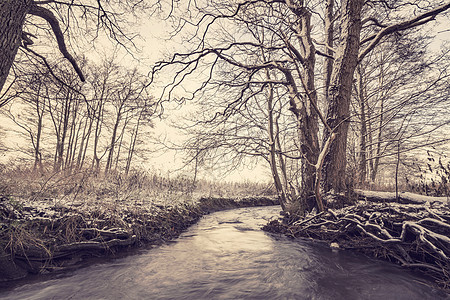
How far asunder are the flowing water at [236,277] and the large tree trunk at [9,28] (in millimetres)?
3481

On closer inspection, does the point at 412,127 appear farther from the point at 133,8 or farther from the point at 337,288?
the point at 133,8

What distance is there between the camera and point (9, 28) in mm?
3723

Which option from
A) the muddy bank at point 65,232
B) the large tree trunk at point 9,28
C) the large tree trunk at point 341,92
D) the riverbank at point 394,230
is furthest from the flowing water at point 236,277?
the large tree trunk at point 9,28

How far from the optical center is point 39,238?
3.99 m

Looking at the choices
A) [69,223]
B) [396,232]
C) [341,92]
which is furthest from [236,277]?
[341,92]

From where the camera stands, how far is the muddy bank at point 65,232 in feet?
12.1

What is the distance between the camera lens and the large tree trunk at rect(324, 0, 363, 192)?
20.1 feet

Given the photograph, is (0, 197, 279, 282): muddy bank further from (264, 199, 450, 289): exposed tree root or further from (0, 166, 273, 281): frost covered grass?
(264, 199, 450, 289): exposed tree root

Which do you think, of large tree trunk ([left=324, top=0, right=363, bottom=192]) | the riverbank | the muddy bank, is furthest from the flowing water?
large tree trunk ([left=324, top=0, right=363, bottom=192])

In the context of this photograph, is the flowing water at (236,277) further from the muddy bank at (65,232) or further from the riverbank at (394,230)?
the muddy bank at (65,232)

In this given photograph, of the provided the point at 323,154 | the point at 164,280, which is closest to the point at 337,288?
the point at 164,280

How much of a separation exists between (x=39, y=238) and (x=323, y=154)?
621cm

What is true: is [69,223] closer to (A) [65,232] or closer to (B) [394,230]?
(A) [65,232]

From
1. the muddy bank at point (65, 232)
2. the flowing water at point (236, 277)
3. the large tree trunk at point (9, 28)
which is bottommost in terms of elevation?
the flowing water at point (236, 277)
